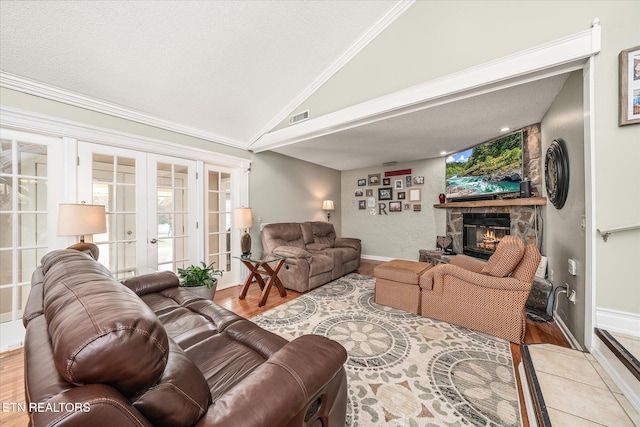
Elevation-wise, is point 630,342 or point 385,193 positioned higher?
point 385,193

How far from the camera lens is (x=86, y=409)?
1.47ft

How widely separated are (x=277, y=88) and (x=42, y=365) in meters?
3.29

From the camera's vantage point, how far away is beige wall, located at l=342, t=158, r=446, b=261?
4984mm

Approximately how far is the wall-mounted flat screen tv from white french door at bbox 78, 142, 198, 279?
4.51 m

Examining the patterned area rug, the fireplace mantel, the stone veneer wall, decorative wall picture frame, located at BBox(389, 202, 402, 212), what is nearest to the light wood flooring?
the patterned area rug

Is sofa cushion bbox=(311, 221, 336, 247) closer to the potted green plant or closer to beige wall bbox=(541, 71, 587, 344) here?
the potted green plant

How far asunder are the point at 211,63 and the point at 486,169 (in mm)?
4223

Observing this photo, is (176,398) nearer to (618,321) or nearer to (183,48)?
(618,321)

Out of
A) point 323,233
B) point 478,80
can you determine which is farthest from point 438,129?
point 323,233

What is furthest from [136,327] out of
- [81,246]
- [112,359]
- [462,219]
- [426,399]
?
[462,219]

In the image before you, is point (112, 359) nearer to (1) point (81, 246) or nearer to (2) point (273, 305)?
(1) point (81, 246)

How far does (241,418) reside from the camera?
26.4 inches

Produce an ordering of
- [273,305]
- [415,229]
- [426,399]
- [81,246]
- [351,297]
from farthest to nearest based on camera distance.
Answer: [415,229], [351,297], [273,305], [81,246], [426,399]

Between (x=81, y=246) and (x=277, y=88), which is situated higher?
(x=277, y=88)
